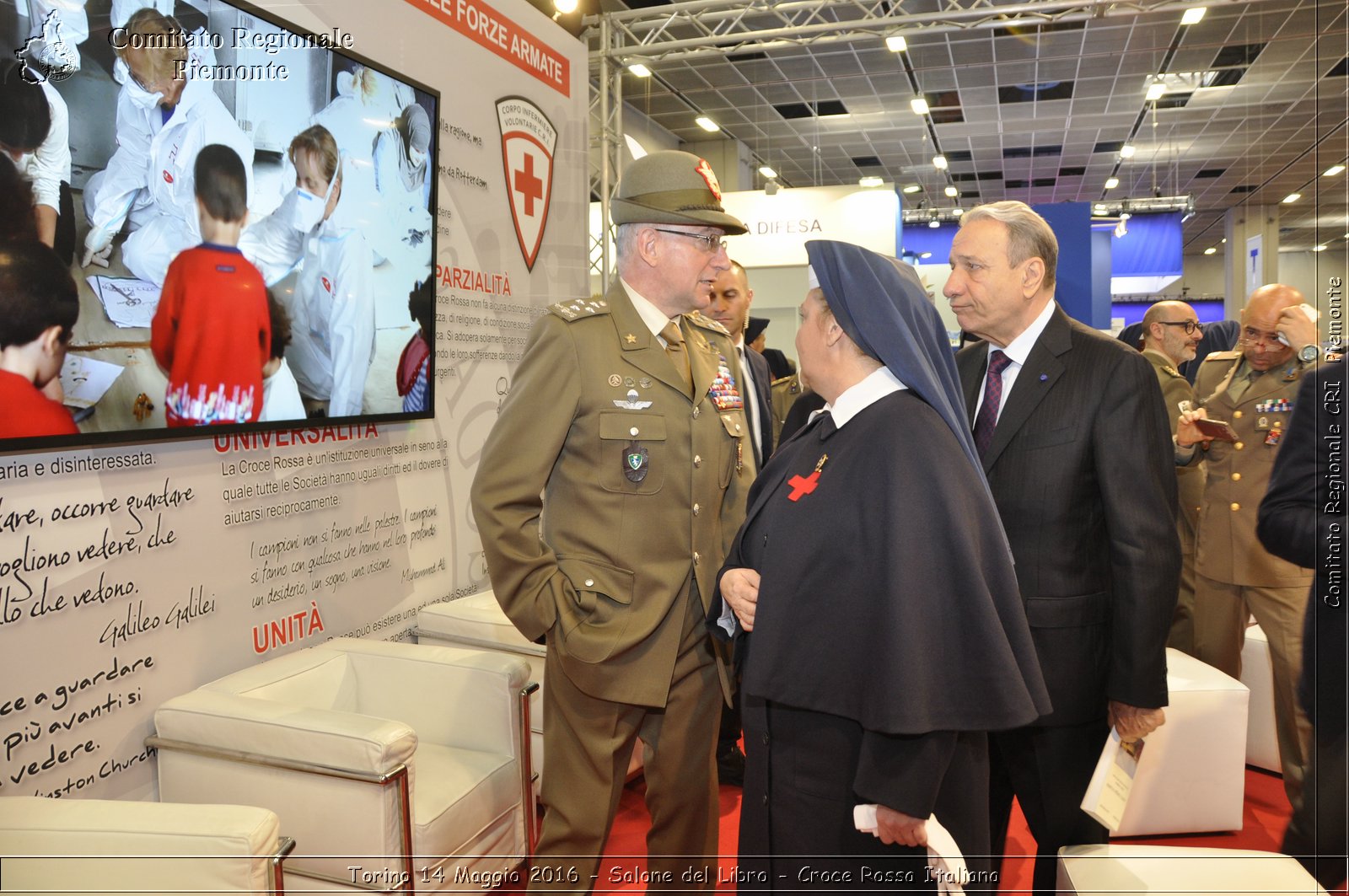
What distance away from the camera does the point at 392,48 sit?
10.5 ft

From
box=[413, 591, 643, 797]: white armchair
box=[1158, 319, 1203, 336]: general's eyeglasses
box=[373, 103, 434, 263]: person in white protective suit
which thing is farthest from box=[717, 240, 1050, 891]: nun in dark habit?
box=[1158, 319, 1203, 336]: general's eyeglasses

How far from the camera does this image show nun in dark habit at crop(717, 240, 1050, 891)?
1.44 meters

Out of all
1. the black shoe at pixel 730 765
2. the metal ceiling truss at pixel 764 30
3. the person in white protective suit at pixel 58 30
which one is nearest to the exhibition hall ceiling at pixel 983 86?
the metal ceiling truss at pixel 764 30

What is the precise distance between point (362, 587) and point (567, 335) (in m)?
1.46

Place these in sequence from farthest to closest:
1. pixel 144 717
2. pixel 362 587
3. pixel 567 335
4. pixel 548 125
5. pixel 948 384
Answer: pixel 548 125 < pixel 362 587 < pixel 144 717 < pixel 567 335 < pixel 948 384

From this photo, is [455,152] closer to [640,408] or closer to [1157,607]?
[640,408]

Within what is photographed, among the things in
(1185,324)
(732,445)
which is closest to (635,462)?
(732,445)

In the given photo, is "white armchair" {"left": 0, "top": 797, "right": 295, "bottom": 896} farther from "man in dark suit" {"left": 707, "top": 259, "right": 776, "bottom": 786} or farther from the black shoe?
the black shoe

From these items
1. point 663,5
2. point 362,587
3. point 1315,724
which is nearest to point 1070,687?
point 1315,724

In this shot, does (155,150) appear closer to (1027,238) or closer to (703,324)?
(703,324)

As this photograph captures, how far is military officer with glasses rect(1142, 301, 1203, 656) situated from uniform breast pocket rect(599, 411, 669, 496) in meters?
2.44

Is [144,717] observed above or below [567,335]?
below

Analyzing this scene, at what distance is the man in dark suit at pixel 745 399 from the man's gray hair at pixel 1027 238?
1013mm

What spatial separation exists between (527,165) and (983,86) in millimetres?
8615
